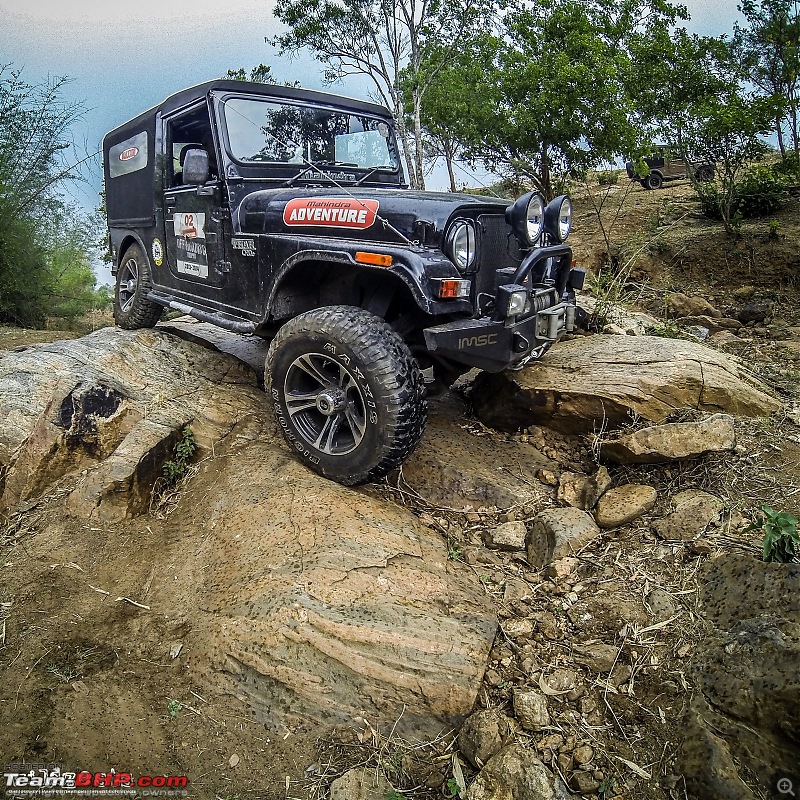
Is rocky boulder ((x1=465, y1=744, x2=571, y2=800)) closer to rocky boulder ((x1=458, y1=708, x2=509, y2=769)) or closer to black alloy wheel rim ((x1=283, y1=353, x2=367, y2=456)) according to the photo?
rocky boulder ((x1=458, y1=708, x2=509, y2=769))

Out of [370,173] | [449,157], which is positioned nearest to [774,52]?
[449,157]

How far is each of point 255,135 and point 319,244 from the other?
1.29m

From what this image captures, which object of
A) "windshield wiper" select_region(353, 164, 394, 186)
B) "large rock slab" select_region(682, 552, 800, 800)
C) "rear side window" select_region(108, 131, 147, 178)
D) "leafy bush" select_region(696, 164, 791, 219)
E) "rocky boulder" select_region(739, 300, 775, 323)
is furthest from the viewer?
"leafy bush" select_region(696, 164, 791, 219)

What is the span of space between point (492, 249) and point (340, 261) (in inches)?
31.9

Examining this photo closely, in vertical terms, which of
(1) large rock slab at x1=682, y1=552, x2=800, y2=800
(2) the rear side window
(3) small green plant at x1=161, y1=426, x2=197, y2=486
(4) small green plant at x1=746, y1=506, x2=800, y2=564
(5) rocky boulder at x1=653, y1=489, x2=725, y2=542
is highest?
(2) the rear side window

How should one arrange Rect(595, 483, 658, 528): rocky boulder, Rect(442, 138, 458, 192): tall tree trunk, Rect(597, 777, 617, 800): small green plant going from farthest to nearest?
Rect(442, 138, 458, 192): tall tree trunk → Rect(595, 483, 658, 528): rocky boulder → Rect(597, 777, 617, 800): small green plant

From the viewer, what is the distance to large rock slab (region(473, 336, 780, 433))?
150 inches

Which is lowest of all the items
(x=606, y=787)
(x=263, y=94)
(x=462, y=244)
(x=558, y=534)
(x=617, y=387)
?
(x=606, y=787)

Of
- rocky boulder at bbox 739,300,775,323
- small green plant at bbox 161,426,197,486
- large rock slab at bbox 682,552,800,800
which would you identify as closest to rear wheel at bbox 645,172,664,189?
rocky boulder at bbox 739,300,775,323

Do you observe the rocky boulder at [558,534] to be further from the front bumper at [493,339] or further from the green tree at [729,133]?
the green tree at [729,133]

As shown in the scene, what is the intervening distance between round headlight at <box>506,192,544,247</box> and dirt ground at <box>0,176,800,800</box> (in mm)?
1286

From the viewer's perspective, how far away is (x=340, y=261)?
131 inches

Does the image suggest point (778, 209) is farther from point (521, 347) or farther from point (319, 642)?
point (319, 642)

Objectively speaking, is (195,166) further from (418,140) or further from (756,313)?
(418,140)
